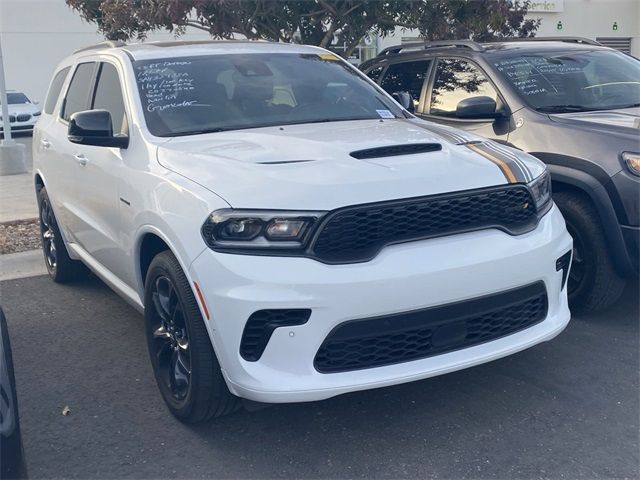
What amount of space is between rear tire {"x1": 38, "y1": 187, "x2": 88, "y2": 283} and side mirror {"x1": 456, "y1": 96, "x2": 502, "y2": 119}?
3113mm

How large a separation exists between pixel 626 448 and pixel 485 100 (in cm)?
279

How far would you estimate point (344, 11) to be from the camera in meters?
8.86

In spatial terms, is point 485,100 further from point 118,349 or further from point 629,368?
point 118,349

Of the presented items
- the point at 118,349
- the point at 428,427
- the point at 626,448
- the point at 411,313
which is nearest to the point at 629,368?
the point at 626,448

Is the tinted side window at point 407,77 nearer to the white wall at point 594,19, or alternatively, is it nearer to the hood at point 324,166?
the hood at point 324,166

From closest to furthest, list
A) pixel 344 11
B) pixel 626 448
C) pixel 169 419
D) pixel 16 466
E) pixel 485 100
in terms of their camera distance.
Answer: pixel 16 466
pixel 626 448
pixel 169 419
pixel 485 100
pixel 344 11

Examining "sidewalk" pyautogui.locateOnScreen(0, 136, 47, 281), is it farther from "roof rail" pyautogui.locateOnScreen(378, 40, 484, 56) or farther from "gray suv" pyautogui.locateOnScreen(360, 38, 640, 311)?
"roof rail" pyautogui.locateOnScreen(378, 40, 484, 56)

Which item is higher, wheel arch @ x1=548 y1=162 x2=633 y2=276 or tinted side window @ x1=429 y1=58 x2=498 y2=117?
tinted side window @ x1=429 y1=58 x2=498 y2=117

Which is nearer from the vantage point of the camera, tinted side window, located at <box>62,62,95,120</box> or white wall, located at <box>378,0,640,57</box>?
tinted side window, located at <box>62,62,95,120</box>

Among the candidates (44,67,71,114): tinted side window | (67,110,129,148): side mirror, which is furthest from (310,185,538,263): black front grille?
(44,67,71,114): tinted side window

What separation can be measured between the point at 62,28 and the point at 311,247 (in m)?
25.8

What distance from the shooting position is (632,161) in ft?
14.7

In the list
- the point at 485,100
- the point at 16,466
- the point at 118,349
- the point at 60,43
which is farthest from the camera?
the point at 60,43

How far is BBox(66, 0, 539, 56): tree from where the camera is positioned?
8.71m
